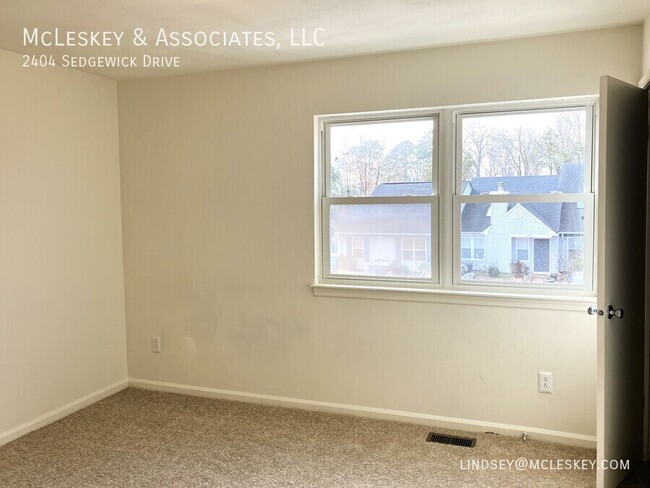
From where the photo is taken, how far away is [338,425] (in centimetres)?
335

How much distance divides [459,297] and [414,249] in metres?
0.42

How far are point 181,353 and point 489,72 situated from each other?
2.88m

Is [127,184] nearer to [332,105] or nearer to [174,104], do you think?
[174,104]

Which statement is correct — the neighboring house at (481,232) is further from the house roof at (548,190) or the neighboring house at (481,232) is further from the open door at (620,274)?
the open door at (620,274)

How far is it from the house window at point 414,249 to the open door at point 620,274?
114 cm

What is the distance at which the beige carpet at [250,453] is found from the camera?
2676mm

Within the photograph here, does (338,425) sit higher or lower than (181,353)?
lower

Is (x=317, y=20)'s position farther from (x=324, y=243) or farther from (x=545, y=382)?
(x=545, y=382)

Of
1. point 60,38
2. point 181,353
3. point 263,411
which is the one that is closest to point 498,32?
point 60,38

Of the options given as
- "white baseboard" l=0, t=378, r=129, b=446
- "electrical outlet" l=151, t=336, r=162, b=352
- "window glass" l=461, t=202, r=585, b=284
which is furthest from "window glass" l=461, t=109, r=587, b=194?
"white baseboard" l=0, t=378, r=129, b=446

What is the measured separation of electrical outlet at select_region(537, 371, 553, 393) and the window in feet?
1.60

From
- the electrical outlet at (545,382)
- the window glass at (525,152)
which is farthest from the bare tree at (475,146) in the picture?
the electrical outlet at (545,382)

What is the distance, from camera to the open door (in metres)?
2.41

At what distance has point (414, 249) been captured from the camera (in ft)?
11.1
